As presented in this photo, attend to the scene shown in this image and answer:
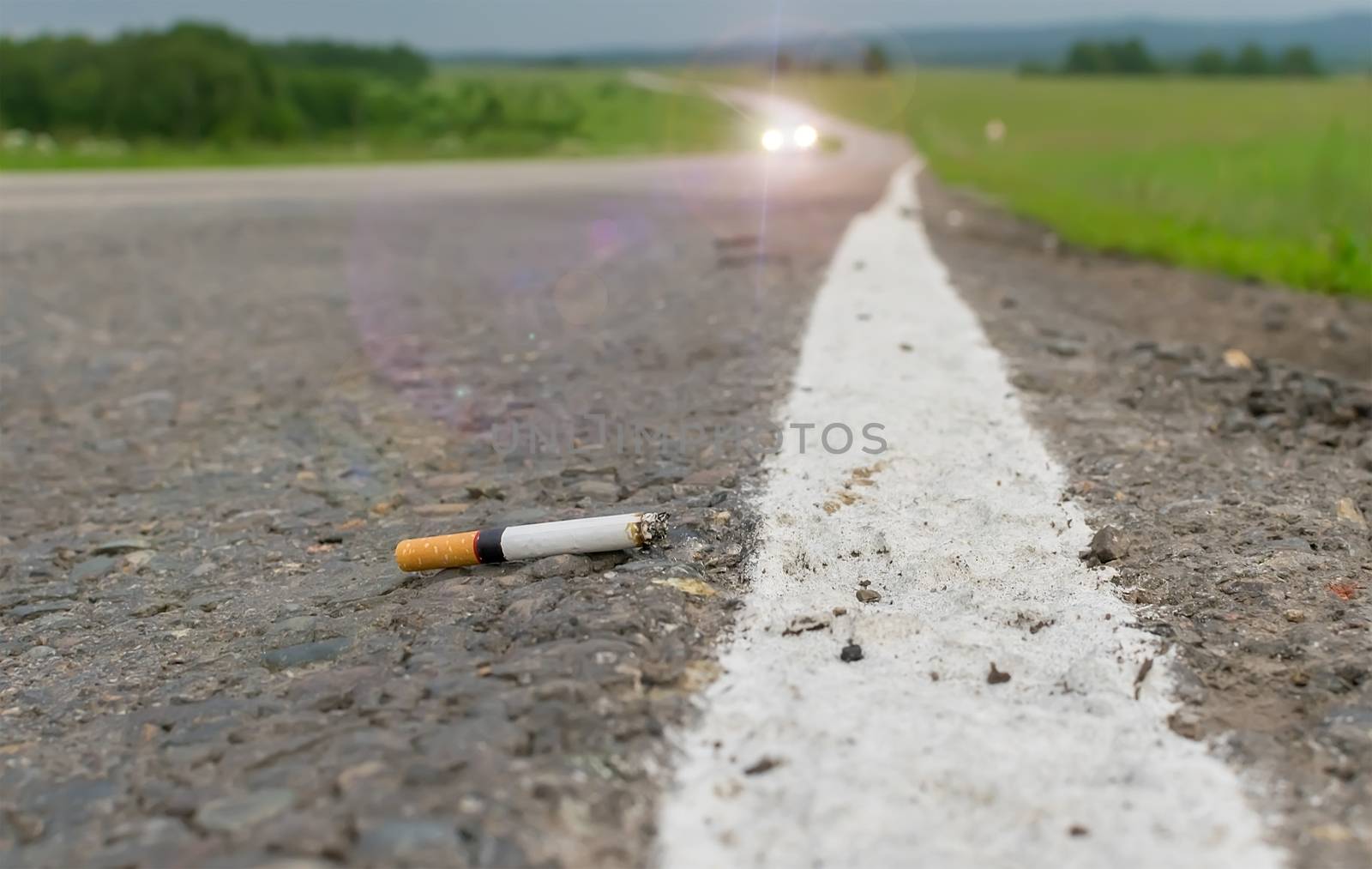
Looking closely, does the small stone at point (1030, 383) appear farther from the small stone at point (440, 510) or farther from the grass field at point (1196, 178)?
the grass field at point (1196, 178)

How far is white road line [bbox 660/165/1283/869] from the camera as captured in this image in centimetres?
189

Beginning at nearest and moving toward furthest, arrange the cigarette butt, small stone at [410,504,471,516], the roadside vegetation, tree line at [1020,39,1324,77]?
the cigarette butt → small stone at [410,504,471,516] → the roadside vegetation → tree line at [1020,39,1324,77]

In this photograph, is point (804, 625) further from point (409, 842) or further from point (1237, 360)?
point (1237, 360)

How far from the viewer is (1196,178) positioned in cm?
1553

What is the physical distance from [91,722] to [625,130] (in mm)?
33528

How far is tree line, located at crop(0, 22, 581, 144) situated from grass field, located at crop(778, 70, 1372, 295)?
14233 mm

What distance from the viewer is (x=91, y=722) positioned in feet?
8.25

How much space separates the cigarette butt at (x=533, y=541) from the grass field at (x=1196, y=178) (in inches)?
272

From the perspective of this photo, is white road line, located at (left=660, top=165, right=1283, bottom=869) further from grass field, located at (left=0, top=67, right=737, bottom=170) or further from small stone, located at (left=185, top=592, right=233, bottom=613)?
grass field, located at (left=0, top=67, right=737, bottom=170)

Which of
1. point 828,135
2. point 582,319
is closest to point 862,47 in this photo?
point 828,135

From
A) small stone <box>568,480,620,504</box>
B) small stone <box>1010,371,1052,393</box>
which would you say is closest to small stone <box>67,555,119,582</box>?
small stone <box>568,480,620,504</box>

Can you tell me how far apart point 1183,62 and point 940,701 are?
121m

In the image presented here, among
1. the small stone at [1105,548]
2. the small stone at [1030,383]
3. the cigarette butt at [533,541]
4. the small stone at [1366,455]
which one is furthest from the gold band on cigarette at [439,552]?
the small stone at [1366,455]

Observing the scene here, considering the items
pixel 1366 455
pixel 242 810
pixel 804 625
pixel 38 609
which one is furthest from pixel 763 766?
pixel 1366 455
